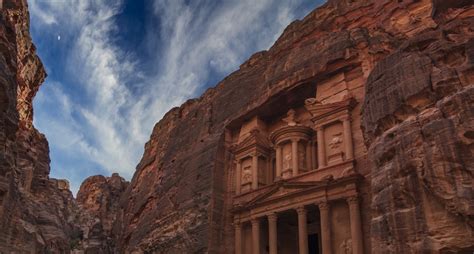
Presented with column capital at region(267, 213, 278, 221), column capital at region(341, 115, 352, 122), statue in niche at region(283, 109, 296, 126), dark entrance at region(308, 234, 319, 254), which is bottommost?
dark entrance at region(308, 234, 319, 254)

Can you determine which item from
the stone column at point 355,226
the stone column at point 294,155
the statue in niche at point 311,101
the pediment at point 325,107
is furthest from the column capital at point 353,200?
the statue in niche at point 311,101

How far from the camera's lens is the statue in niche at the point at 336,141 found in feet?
59.9

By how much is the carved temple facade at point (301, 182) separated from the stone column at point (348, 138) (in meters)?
0.04

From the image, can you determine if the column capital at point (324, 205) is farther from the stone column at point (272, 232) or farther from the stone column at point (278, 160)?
the stone column at point (278, 160)

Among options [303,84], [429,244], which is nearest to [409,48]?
[429,244]

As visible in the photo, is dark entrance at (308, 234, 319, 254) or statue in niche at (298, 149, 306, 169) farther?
dark entrance at (308, 234, 319, 254)

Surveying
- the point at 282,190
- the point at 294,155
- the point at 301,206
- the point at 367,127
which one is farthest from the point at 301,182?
the point at 367,127

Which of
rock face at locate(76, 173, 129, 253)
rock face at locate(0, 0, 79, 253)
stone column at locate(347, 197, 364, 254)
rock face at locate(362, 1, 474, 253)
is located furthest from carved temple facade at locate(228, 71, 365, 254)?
rock face at locate(76, 173, 129, 253)

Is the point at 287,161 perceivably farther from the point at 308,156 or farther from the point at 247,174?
the point at 247,174

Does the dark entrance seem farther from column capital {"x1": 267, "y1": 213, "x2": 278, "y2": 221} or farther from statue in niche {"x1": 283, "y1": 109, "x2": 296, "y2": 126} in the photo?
statue in niche {"x1": 283, "y1": 109, "x2": 296, "y2": 126}

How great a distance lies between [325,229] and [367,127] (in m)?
5.74

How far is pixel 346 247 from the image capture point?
624 inches

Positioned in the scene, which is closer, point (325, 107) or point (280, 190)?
point (280, 190)

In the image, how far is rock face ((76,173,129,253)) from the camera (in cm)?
4081
